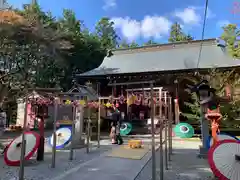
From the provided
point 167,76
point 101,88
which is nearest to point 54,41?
point 101,88

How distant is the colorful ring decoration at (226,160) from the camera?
3.30 metres

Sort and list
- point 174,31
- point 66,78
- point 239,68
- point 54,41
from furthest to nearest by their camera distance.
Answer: point 174,31 < point 66,78 < point 54,41 < point 239,68

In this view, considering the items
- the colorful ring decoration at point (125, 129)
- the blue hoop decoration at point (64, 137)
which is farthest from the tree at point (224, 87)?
the blue hoop decoration at point (64, 137)

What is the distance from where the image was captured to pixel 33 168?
4.52 meters

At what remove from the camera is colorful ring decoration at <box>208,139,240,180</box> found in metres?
3.30

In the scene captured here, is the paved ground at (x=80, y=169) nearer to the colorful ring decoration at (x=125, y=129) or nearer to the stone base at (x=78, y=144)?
the stone base at (x=78, y=144)

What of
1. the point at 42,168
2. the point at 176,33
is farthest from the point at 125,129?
the point at 176,33

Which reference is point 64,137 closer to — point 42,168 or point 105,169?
point 42,168

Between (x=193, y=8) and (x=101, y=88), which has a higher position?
(x=193, y=8)

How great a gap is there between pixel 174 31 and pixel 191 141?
21023 millimetres

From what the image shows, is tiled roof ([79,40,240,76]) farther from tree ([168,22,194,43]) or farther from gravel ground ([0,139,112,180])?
tree ([168,22,194,43])

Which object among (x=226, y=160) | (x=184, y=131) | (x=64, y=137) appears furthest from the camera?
(x=184, y=131)

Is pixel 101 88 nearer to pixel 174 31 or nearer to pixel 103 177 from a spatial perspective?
pixel 103 177

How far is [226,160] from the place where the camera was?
11.2ft
